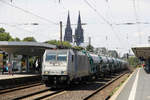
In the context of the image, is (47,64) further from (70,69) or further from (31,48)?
(31,48)

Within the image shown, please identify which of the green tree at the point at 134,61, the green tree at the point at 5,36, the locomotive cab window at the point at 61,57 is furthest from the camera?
the green tree at the point at 134,61

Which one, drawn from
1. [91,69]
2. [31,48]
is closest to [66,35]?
[31,48]

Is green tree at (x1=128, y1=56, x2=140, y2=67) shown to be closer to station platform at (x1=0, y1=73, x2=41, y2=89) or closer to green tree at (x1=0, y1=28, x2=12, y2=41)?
green tree at (x1=0, y1=28, x2=12, y2=41)

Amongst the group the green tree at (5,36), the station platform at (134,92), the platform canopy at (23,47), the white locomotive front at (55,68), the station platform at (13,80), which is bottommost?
the station platform at (134,92)

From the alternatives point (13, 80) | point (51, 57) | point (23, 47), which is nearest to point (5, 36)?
point (23, 47)

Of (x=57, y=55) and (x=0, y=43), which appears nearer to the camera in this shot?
(x=57, y=55)

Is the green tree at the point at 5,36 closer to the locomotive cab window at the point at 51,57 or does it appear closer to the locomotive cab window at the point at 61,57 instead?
the locomotive cab window at the point at 51,57

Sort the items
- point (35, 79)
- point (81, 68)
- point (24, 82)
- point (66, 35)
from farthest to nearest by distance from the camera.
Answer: point (66, 35), point (35, 79), point (24, 82), point (81, 68)

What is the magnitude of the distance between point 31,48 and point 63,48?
16.7 meters

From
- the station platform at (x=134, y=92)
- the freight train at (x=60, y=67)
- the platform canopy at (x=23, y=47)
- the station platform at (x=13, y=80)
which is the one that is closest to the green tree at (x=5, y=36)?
the platform canopy at (x=23, y=47)

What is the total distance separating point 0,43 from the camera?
34.3m

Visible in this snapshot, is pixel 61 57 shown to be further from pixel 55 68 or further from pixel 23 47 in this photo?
pixel 23 47

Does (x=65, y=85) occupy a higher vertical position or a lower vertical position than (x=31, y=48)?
lower

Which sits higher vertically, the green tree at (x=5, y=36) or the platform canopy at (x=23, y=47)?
the green tree at (x=5, y=36)
